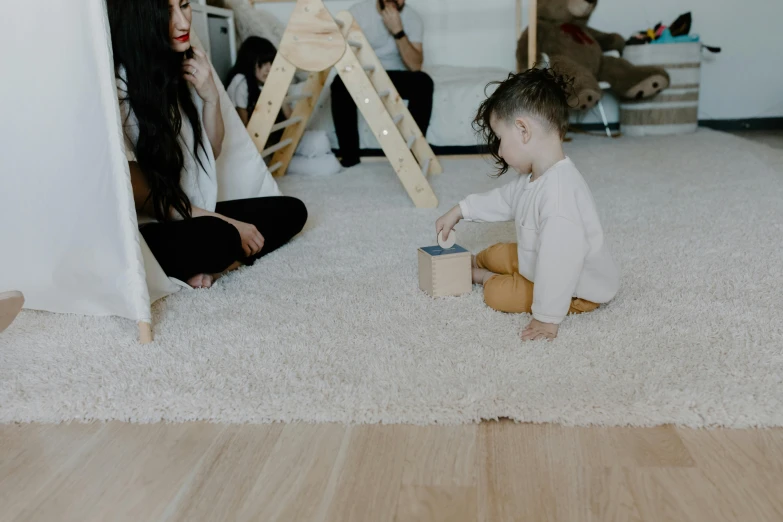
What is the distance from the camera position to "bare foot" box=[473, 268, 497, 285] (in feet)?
4.20

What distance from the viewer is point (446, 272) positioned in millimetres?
1227

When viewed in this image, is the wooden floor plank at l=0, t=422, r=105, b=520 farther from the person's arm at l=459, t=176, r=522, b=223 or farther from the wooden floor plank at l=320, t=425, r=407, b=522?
the person's arm at l=459, t=176, r=522, b=223

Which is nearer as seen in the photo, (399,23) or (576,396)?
(576,396)

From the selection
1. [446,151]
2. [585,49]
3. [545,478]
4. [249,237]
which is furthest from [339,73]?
[585,49]

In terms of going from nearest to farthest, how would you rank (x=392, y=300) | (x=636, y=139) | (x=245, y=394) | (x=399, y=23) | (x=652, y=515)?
(x=652, y=515)
(x=245, y=394)
(x=392, y=300)
(x=399, y=23)
(x=636, y=139)

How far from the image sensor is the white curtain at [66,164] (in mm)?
996

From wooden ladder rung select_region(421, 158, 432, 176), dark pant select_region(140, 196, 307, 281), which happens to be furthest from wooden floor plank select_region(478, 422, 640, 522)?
wooden ladder rung select_region(421, 158, 432, 176)

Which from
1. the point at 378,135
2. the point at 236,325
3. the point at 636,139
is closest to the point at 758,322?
the point at 236,325

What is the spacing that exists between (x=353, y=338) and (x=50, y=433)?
0.43 meters

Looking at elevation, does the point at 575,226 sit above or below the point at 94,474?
above

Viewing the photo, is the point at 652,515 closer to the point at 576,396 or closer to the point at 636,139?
the point at 576,396

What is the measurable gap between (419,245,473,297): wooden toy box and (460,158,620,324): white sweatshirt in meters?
0.12

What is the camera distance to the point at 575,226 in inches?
41.1

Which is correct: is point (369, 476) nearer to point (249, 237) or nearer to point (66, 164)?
point (66, 164)
